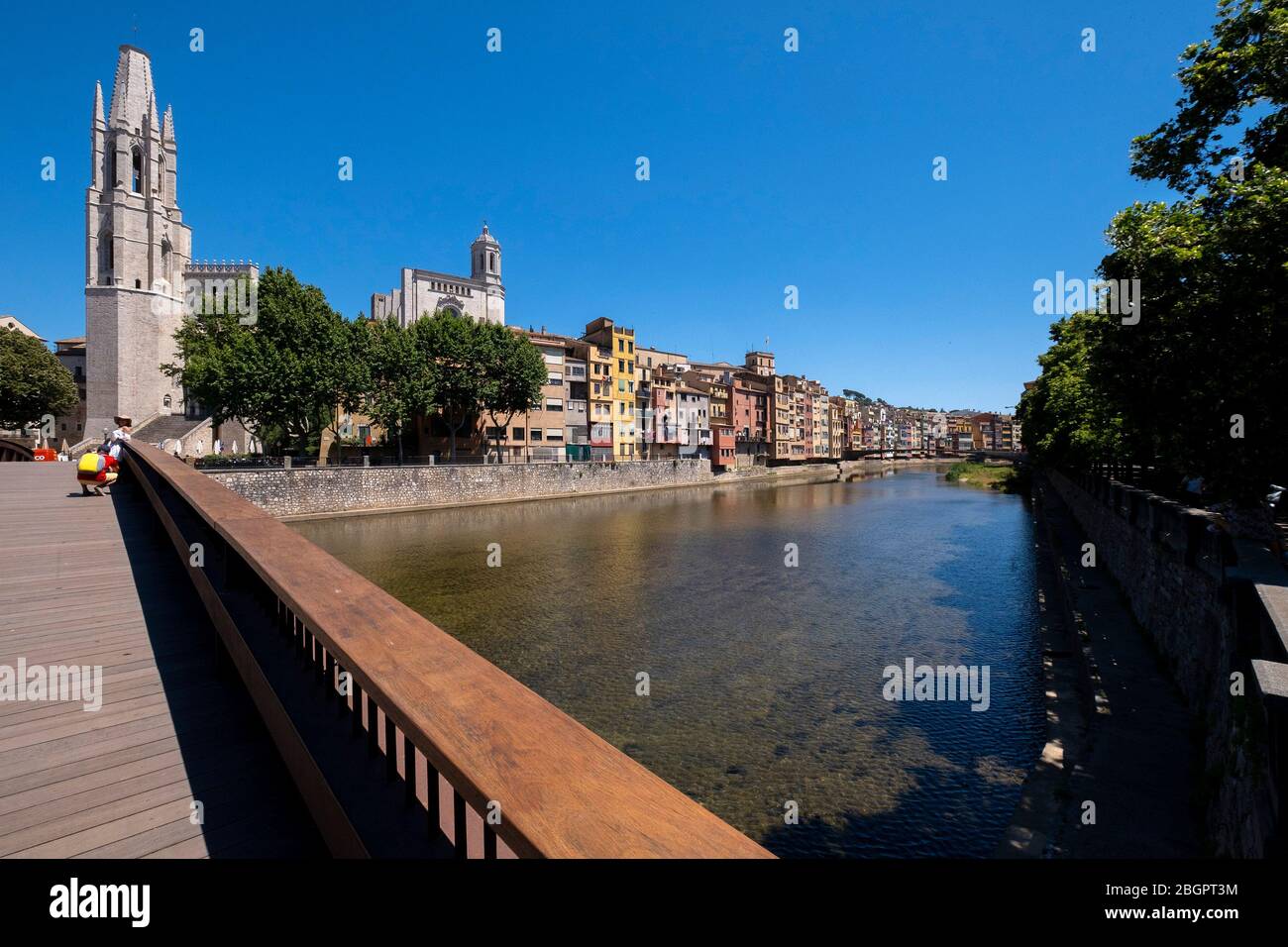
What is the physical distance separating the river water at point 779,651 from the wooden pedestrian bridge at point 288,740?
5752mm

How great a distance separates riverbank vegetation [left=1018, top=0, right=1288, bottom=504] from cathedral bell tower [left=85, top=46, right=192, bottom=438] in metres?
78.1

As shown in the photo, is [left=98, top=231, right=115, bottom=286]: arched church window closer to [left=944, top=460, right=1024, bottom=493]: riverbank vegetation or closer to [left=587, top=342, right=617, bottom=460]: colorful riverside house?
[left=587, top=342, right=617, bottom=460]: colorful riverside house

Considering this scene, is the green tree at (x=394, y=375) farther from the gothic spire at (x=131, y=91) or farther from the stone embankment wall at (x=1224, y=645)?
the gothic spire at (x=131, y=91)

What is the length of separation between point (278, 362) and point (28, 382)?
34761mm

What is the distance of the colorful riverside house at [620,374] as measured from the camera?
63.8 meters

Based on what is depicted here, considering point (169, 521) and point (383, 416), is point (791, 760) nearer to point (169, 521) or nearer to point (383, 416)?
point (169, 521)

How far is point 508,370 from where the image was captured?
4662 centimetres

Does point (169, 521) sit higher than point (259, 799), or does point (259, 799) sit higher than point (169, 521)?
point (169, 521)

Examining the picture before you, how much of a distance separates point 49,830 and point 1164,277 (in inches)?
469

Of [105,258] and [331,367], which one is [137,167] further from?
[331,367]

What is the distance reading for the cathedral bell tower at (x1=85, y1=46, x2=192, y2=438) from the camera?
59.1 metres

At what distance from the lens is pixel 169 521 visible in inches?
299

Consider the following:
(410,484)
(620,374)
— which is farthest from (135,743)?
(620,374)
